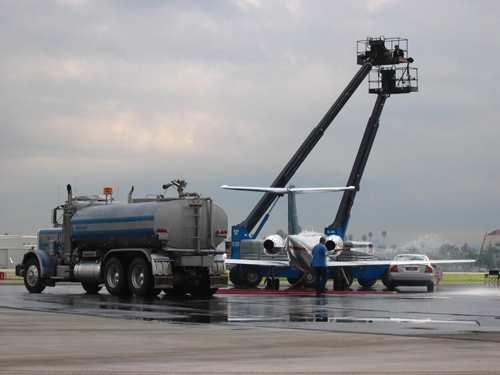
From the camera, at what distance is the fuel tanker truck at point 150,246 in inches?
1027

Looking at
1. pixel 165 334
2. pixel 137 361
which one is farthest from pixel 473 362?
pixel 165 334

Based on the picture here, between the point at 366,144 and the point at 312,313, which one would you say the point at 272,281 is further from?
the point at 312,313

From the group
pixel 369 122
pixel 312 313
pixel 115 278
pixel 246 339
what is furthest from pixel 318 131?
pixel 246 339

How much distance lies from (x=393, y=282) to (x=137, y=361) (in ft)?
88.0

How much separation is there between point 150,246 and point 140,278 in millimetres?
931

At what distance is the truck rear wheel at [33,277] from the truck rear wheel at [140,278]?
420 cm

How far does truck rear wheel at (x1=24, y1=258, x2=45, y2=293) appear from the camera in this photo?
96.4 ft

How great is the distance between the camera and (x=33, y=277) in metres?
29.6

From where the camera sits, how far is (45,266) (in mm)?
29422

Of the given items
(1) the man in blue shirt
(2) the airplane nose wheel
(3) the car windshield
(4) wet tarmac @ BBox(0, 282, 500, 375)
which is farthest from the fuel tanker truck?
(3) the car windshield

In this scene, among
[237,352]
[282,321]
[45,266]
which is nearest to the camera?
[237,352]

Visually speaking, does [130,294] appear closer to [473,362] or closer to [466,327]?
[466,327]

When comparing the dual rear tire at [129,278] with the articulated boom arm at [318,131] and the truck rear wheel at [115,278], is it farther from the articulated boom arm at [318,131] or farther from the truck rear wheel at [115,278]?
the articulated boom arm at [318,131]

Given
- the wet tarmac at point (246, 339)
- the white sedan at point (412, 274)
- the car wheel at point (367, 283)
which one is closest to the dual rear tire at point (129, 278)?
the wet tarmac at point (246, 339)
